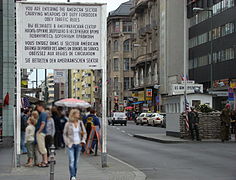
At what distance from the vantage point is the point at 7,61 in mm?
24828

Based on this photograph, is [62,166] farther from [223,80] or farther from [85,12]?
[223,80]

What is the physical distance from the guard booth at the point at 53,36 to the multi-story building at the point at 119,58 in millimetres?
92828

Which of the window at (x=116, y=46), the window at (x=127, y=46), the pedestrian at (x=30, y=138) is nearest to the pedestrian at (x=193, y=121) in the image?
the pedestrian at (x=30, y=138)

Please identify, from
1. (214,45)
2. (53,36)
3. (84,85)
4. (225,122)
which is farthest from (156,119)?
(84,85)

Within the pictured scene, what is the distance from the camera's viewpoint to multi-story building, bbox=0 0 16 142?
81.5ft

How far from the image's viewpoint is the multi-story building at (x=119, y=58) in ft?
362

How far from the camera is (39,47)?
15578 millimetres

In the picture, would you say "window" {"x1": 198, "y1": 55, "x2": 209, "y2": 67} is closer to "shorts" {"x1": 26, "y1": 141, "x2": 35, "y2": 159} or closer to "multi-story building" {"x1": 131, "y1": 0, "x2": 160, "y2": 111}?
"multi-story building" {"x1": 131, "y1": 0, "x2": 160, "y2": 111}

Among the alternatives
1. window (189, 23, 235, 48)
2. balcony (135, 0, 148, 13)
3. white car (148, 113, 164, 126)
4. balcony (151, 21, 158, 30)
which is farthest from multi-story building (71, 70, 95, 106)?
white car (148, 113, 164, 126)

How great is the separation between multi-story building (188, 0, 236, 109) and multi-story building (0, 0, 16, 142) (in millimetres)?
30178

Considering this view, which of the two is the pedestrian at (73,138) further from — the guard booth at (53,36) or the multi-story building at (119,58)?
the multi-story building at (119,58)

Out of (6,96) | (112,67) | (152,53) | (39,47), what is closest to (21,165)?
(39,47)

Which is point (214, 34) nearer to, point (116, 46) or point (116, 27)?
point (116, 46)

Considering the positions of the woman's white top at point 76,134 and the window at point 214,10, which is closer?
the woman's white top at point 76,134
